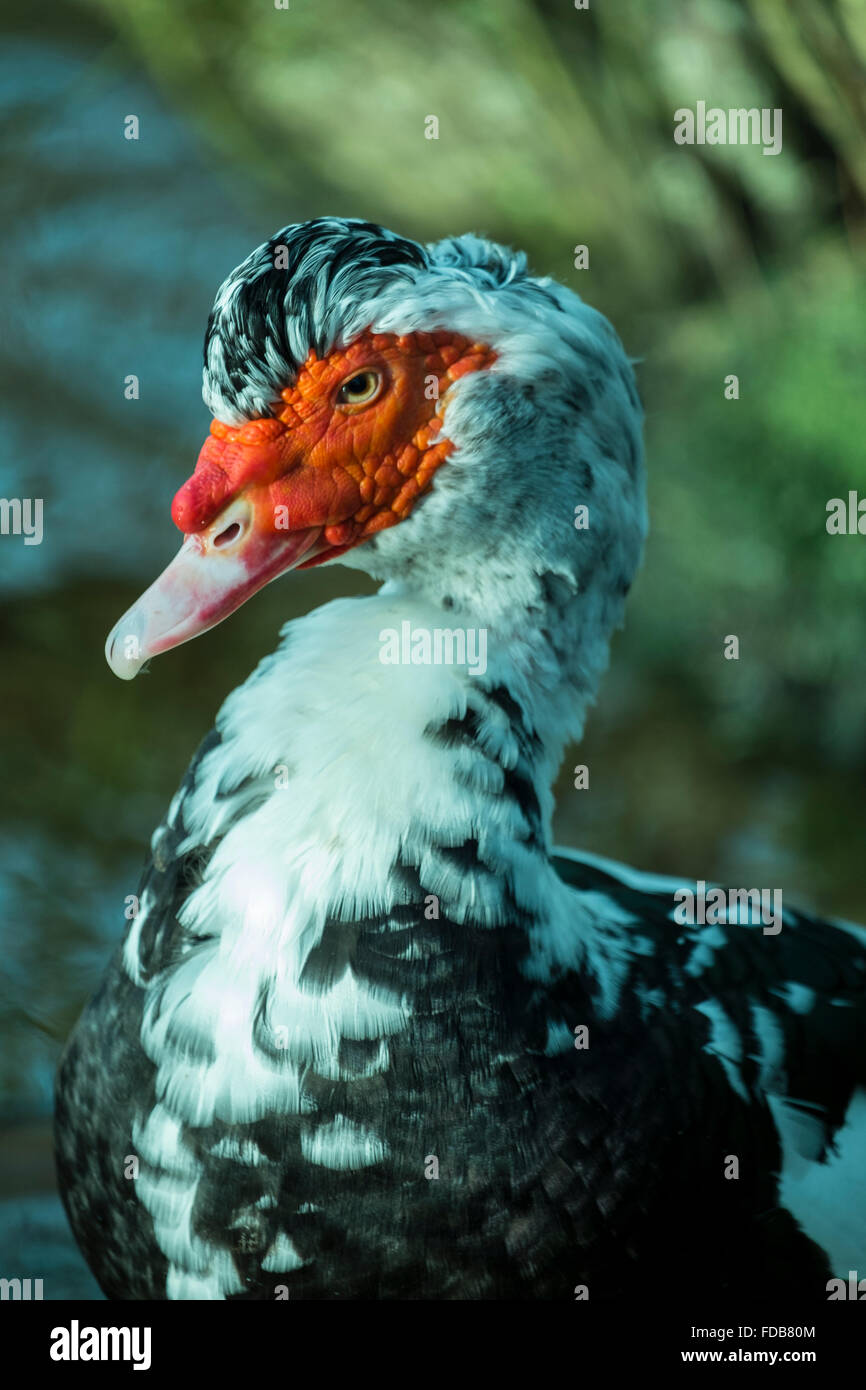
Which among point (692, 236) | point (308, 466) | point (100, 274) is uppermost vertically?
point (100, 274)

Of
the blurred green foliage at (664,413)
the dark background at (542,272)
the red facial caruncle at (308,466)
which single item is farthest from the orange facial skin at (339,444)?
the blurred green foliage at (664,413)

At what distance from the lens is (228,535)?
147 cm

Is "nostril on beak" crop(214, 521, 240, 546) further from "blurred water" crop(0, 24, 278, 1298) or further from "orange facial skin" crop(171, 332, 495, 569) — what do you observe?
"blurred water" crop(0, 24, 278, 1298)

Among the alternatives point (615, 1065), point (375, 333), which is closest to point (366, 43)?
point (375, 333)

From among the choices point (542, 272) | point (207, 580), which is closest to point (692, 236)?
point (542, 272)

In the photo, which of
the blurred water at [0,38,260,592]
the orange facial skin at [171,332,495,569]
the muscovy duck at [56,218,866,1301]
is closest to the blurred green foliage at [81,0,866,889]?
the blurred water at [0,38,260,592]

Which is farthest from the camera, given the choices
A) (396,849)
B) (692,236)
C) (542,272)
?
(542,272)

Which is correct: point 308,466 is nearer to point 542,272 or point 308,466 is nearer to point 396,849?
point 396,849

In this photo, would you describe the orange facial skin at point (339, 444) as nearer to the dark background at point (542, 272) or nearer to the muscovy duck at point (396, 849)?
the muscovy duck at point (396, 849)

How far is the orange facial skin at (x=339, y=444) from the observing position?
1.45 meters

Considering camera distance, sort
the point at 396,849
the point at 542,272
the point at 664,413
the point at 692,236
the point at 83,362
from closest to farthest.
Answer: the point at 396,849 → the point at 664,413 → the point at 692,236 → the point at 542,272 → the point at 83,362

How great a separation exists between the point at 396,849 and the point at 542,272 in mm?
2921

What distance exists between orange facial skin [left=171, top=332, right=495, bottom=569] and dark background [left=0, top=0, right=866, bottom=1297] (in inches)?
63.7

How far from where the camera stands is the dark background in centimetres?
342
